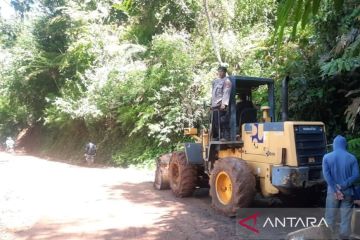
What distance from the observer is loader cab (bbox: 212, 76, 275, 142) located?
799cm

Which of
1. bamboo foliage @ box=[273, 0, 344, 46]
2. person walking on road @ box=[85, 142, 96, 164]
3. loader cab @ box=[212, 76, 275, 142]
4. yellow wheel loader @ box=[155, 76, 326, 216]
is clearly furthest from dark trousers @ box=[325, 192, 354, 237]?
person walking on road @ box=[85, 142, 96, 164]

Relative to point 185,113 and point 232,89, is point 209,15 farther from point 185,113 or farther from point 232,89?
point 232,89

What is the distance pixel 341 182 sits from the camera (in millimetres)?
5465

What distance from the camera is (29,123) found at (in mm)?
37531

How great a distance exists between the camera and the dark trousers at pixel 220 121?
820 centimetres

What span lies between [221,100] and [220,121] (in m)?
0.49

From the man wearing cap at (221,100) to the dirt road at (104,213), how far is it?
5.76ft

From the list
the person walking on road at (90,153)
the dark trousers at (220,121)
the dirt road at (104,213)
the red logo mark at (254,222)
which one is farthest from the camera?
the person walking on road at (90,153)

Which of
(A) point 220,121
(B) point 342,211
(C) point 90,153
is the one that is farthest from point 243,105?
(C) point 90,153

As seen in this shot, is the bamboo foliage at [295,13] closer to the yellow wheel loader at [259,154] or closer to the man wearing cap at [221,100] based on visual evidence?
the yellow wheel loader at [259,154]

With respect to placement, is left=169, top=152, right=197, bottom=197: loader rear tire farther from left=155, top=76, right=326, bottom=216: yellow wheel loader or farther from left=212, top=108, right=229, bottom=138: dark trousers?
left=212, top=108, right=229, bottom=138: dark trousers

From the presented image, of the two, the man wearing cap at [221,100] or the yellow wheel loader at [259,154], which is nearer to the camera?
the yellow wheel loader at [259,154]

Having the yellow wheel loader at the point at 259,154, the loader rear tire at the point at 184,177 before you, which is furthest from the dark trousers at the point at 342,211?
the loader rear tire at the point at 184,177

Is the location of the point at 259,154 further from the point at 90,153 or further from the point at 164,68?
the point at 90,153
